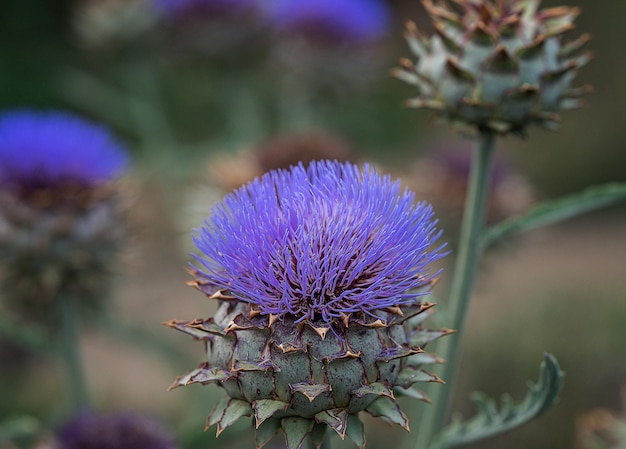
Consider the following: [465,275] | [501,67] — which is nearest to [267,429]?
[465,275]

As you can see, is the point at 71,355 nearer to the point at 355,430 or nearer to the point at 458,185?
the point at 355,430

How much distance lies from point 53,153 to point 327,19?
48.7 inches

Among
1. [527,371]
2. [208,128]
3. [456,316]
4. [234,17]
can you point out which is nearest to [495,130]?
[456,316]

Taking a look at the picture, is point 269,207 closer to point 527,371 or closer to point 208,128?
point 527,371

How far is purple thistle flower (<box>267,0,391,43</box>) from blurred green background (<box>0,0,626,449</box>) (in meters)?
0.14

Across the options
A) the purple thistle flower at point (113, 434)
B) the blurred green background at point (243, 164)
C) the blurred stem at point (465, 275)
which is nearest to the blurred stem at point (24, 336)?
the blurred green background at point (243, 164)

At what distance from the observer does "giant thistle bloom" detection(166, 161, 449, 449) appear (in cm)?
86

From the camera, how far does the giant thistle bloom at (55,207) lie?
1579mm

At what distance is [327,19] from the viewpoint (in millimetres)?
2629

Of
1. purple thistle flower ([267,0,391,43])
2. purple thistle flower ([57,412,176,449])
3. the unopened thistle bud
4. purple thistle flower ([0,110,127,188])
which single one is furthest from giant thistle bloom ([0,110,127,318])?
purple thistle flower ([267,0,391,43])

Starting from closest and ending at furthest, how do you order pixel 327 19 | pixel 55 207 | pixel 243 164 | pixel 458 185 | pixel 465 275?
pixel 465 275
pixel 55 207
pixel 243 164
pixel 458 185
pixel 327 19

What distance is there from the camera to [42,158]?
1.65 m

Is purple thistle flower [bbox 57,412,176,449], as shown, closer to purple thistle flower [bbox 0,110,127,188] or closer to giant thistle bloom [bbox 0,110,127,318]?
giant thistle bloom [bbox 0,110,127,318]

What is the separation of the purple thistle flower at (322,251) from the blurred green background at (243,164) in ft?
1.13
